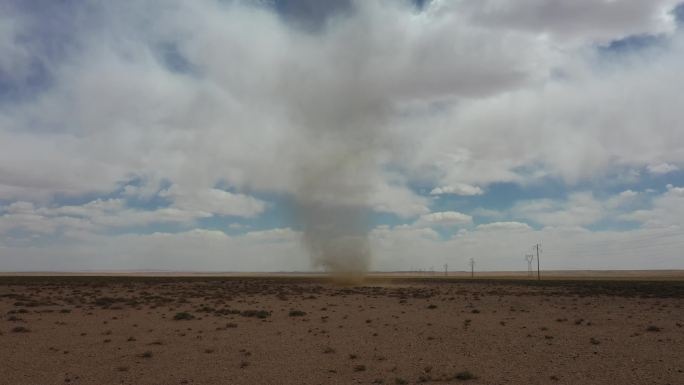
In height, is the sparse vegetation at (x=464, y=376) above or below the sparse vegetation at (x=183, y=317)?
above

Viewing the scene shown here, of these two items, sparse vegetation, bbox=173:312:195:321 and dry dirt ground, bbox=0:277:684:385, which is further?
sparse vegetation, bbox=173:312:195:321

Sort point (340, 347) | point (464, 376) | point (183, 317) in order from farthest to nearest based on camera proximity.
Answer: point (183, 317)
point (340, 347)
point (464, 376)

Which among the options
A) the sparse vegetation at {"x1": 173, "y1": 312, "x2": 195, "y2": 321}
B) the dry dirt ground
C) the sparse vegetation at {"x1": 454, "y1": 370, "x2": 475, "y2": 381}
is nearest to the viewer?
the sparse vegetation at {"x1": 454, "y1": 370, "x2": 475, "y2": 381}

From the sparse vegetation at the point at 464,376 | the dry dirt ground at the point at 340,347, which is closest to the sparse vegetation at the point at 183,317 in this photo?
the dry dirt ground at the point at 340,347

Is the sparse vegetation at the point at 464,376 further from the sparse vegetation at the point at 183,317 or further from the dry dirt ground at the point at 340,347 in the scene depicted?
the sparse vegetation at the point at 183,317

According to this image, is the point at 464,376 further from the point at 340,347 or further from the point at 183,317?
the point at 183,317

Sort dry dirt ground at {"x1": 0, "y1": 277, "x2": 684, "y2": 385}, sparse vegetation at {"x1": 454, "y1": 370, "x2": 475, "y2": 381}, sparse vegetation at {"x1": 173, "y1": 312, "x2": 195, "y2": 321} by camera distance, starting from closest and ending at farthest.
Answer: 1. sparse vegetation at {"x1": 454, "y1": 370, "x2": 475, "y2": 381}
2. dry dirt ground at {"x1": 0, "y1": 277, "x2": 684, "y2": 385}
3. sparse vegetation at {"x1": 173, "y1": 312, "x2": 195, "y2": 321}

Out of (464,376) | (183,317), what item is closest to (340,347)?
(464,376)

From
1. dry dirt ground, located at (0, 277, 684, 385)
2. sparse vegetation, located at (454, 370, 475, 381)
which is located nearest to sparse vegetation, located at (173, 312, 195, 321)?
dry dirt ground, located at (0, 277, 684, 385)

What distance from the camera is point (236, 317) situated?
35000mm

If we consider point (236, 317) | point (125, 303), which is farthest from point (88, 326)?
point (125, 303)

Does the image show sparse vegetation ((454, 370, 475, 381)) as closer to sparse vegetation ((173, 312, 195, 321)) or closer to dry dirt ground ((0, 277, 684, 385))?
dry dirt ground ((0, 277, 684, 385))

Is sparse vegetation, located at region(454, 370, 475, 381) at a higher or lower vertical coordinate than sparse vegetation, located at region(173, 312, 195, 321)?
higher

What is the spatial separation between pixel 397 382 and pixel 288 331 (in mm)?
13480
